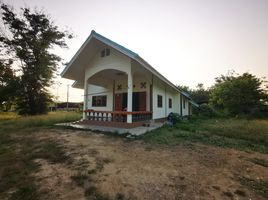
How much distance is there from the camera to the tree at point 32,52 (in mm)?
16422

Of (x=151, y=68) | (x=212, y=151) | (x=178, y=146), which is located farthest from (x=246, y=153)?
(x=151, y=68)

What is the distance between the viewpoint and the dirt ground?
2.52 meters

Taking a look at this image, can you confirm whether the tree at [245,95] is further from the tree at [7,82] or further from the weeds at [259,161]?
the tree at [7,82]

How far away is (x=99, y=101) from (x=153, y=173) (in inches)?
438

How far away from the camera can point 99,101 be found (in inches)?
535

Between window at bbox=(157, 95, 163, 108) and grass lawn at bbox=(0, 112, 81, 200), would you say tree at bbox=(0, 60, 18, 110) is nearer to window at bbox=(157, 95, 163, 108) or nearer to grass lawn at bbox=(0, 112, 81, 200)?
grass lawn at bbox=(0, 112, 81, 200)

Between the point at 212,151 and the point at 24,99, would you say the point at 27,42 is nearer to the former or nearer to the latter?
the point at 24,99

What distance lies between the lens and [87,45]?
365 inches

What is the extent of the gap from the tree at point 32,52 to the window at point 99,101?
28.5 ft

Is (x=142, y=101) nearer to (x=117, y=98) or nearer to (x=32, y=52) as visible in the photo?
(x=117, y=98)

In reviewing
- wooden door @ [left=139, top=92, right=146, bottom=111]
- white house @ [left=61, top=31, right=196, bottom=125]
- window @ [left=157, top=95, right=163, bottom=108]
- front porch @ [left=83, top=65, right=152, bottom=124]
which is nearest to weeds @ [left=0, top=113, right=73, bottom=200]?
front porch @ [left=83, top=65, right=152, bottom=124]

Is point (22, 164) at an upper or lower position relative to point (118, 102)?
lower

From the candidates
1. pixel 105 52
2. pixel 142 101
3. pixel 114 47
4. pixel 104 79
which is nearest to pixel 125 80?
pixel 104 79

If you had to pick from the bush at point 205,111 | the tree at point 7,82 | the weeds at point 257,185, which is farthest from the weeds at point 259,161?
the tree at point 7,82
